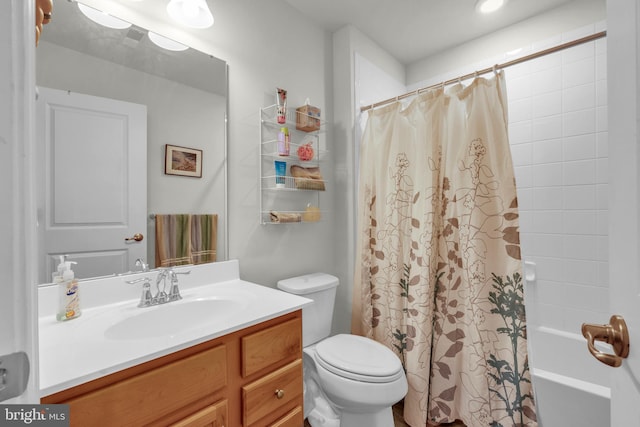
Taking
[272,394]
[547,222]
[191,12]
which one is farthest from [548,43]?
[272,394]

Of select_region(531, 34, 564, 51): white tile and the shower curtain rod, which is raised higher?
select_region(531, 34, 564, 51): white tile

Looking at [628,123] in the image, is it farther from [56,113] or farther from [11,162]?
[56,113]

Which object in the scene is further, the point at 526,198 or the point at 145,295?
the point at 526,198

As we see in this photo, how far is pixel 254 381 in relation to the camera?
1.04 meters

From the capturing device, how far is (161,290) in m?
1.28

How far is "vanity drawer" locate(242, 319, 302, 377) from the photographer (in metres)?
1.02

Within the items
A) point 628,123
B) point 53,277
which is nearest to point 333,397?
point 53,277

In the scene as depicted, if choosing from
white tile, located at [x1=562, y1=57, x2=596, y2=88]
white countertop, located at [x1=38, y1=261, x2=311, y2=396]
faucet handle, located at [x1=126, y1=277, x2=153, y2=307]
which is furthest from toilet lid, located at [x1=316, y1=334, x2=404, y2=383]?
white tile, located at [x1=562, y1=57, x2=596, y2=88]

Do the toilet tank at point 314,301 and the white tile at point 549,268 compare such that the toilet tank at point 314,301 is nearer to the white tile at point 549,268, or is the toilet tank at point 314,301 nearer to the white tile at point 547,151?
the white tile at point 549,268

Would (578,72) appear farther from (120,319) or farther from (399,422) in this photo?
(120,319)

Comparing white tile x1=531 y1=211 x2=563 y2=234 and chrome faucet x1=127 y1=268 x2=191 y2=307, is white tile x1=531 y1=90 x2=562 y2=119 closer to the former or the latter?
white tile x1=531 y1=211 x2=563 y2=234

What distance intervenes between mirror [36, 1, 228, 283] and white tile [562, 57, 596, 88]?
85.3 inches

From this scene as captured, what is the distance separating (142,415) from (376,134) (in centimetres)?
183

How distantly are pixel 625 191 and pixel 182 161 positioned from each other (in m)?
1.51
